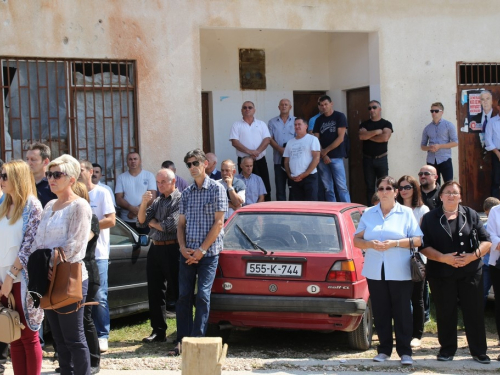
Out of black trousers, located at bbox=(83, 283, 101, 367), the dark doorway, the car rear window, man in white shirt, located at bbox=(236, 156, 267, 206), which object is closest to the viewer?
black trousers, located at bbox=(83, 283, 101, 367)

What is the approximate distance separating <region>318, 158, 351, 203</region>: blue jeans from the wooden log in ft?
27.5

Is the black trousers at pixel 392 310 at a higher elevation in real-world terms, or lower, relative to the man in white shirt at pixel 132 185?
lower

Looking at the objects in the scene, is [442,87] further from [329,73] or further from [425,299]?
[425,299]

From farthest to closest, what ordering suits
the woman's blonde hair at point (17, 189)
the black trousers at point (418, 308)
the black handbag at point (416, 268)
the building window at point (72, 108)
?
1. the building window at point (72, 108)
2. the black trousers at point (418, 308)
3. the black handbag at point (416, 268)
4. the woman's blonde hair at point (17, 189)

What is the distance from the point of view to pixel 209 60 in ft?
44.6

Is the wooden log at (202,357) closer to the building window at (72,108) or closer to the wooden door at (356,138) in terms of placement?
the building window at (72,108)

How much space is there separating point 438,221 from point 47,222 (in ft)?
11.8

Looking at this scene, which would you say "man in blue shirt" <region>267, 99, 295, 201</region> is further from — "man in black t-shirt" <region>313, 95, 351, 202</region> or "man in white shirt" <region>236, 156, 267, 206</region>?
"man in white shirt" <region>236, 156, 267, 206</region>

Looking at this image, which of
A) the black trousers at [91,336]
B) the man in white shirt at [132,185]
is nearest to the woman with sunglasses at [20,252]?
the black trousers at [91,336]

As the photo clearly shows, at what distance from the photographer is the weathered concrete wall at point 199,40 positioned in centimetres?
1120

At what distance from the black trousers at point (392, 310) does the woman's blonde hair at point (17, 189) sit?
3221mm

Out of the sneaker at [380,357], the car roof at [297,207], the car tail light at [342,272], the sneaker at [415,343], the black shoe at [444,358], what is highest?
the car roof at [297,207]

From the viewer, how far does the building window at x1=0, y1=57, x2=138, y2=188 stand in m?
11.1

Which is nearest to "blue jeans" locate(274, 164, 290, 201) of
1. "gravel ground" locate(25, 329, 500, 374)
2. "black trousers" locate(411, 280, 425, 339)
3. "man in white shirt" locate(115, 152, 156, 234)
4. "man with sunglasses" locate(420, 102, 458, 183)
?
"man in white shirt" locate(115, 152, 156, 234)
